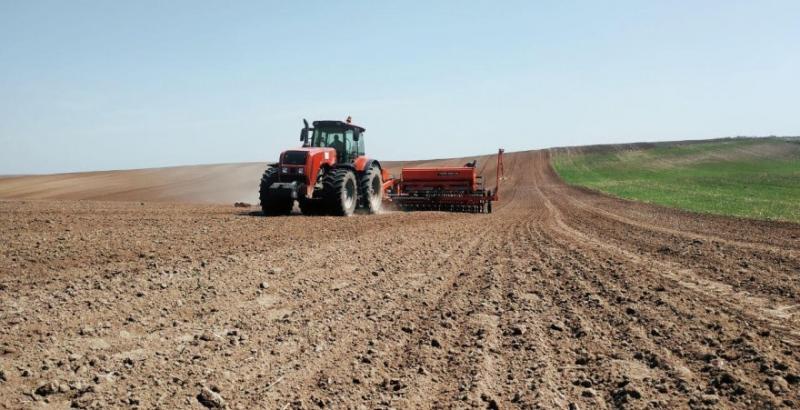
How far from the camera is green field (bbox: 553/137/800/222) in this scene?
72.1 feet

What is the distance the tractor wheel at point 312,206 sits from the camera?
15.2 meters

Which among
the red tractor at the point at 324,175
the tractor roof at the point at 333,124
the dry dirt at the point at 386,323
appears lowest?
the dry dirt at the point at 386,323

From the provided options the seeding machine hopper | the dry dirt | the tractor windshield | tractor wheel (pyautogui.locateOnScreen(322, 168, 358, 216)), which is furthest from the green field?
the tractor windshield

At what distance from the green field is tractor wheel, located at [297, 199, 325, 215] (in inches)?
484

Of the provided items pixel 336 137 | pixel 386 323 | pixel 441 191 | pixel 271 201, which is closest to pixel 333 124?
pixel 336 137

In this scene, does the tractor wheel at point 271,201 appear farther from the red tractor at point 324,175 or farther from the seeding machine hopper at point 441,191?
the seeding machine hopper at point 441,191

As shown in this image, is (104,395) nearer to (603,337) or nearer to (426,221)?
(603,337)

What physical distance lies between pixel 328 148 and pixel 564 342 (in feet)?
37.8

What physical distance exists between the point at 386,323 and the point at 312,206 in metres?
10.4

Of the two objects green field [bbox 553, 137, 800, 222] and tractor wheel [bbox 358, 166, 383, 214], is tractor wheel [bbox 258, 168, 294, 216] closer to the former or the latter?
tractor wheel [bbox 358, 166, 383, 214]

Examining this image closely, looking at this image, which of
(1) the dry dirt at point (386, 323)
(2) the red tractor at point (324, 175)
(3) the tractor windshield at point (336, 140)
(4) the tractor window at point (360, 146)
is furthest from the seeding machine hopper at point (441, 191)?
(1) the dry dirt at point (386, 323)

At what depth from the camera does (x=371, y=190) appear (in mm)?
16625

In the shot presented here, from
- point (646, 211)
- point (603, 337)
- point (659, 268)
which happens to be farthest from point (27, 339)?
point (646, 211)

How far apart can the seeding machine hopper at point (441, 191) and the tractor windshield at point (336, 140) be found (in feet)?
12.7
